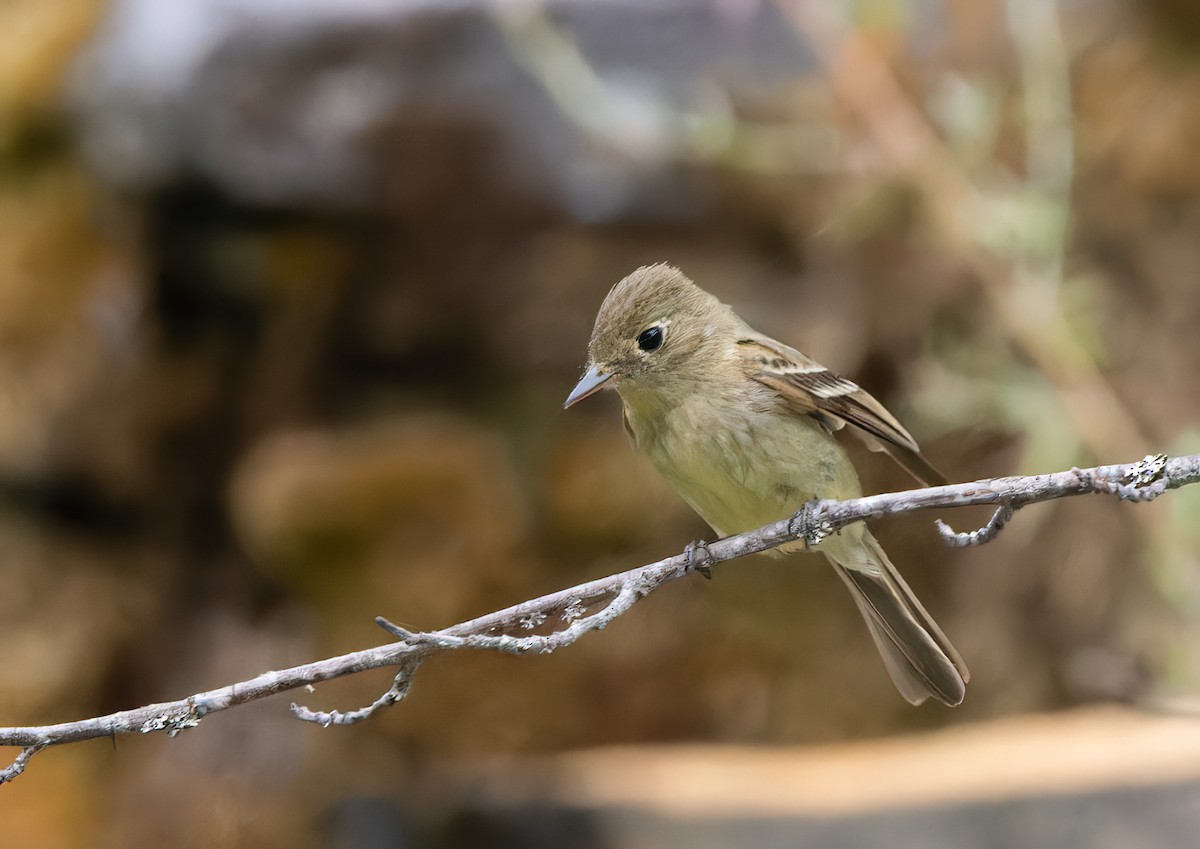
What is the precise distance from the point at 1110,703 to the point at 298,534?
1.88 meters

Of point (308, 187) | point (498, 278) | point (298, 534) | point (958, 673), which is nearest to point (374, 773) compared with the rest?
point (298, 534)

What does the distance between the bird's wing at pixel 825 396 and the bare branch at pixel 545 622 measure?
0.10m

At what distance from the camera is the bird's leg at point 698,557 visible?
1.34m

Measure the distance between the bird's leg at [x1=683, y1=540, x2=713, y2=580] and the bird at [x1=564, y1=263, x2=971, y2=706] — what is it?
0.10m

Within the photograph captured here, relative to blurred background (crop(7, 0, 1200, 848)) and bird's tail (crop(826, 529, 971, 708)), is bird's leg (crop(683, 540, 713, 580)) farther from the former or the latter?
blurred background (crop(7, 0, 1200, 848))

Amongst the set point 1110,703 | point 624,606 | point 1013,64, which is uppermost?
point 1013,64

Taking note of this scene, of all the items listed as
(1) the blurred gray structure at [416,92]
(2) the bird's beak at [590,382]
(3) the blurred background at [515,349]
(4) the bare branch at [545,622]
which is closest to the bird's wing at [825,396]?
(4) the bare branch at [545,622]

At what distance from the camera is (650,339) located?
1.30 metres

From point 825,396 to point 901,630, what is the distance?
28 centimetres

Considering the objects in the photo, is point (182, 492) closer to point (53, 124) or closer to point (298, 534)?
point (298, 534)

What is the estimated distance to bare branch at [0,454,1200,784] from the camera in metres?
0.99

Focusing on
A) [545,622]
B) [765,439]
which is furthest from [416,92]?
[545,622]

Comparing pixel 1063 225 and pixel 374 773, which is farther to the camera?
pixel 374 773

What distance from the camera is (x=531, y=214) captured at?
2953mm
